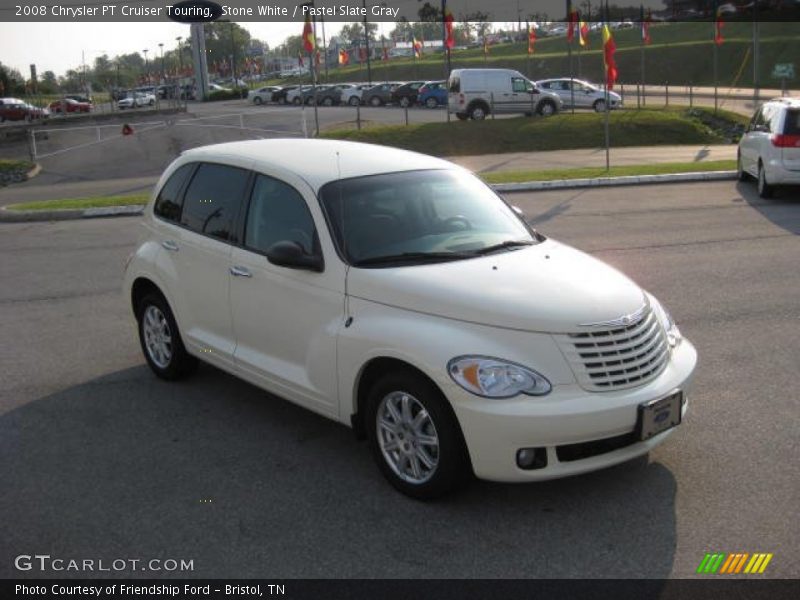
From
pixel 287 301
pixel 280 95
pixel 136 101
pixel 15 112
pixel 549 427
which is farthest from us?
pixel 136 101

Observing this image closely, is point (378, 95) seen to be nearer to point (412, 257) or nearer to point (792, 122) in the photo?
point (792, 122)

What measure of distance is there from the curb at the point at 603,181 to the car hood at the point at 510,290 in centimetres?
1310

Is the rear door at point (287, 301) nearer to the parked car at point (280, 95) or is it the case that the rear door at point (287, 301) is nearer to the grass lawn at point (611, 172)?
the grass lawn at point (611, 172)

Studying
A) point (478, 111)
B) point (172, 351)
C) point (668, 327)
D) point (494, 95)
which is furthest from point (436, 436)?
point (494, 95)

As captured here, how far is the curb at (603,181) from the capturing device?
59.0 feet

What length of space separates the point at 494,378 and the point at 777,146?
40.5ft

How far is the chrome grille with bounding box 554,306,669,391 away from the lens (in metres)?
4.23

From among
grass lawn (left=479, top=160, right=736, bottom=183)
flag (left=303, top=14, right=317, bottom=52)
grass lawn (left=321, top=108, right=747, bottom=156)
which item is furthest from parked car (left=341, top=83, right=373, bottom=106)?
grass lawn (left=479, top=160, right=736, bottom=183)

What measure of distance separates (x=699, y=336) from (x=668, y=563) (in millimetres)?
3764

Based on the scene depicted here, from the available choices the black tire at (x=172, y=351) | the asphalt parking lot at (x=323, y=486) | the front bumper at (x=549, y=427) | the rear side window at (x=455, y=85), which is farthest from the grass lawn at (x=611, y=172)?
the rear side window at (x=455, y=85)

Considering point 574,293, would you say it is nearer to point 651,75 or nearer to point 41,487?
point 41,487

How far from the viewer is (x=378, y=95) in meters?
55.6

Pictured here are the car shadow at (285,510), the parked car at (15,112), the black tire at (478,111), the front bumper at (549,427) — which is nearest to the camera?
the car shadow at (285,510)

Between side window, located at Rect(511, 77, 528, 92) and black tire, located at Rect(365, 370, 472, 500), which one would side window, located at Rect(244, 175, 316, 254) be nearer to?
black tire, located at Rect(365, 370, 472, 500)
